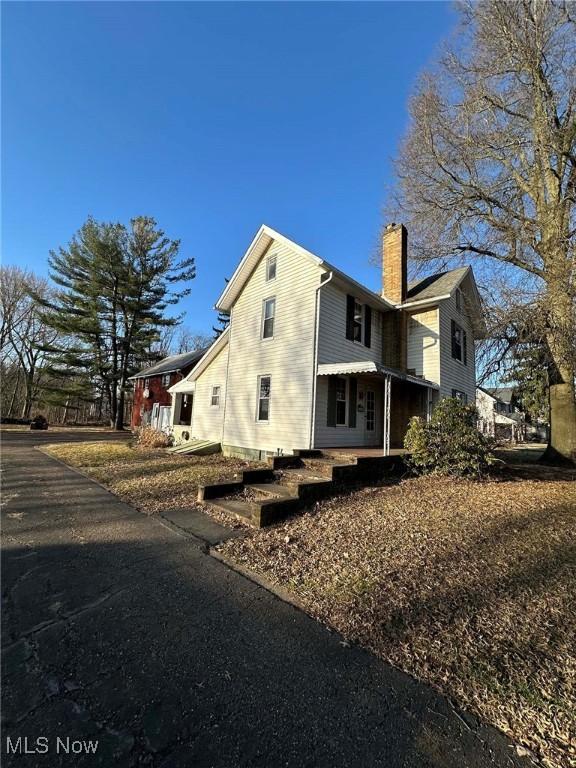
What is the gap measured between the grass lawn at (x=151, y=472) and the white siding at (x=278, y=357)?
1.42 metres

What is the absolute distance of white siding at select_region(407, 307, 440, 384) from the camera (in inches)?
498

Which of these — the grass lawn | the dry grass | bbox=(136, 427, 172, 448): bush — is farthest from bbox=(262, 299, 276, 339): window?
bbox=(136, 427, 172, 448): bush

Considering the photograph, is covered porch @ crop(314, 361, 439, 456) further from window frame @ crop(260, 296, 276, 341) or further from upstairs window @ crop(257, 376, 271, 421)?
window frame @ crop(260, 296, 276, 341)

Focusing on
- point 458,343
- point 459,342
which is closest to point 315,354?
point 458,343

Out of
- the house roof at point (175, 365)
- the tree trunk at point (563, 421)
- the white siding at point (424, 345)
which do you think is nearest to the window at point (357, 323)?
the white siding at point (424, 345)

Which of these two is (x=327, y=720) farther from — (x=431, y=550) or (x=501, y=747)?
(x=431, y=550)

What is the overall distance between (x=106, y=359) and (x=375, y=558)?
2935 cm

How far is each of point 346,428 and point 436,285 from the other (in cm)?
712

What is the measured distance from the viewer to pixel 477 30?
11359 millimetres

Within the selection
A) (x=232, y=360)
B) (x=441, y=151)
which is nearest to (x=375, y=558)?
(x=232, y=360)

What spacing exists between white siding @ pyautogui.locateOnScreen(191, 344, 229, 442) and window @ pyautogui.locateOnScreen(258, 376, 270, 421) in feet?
8.65

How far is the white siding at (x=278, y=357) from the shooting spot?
Result: 10844mm

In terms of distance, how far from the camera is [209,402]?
51.8 feet

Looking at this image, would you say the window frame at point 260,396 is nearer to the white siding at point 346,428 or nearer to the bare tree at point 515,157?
the white siding at point 346,428
